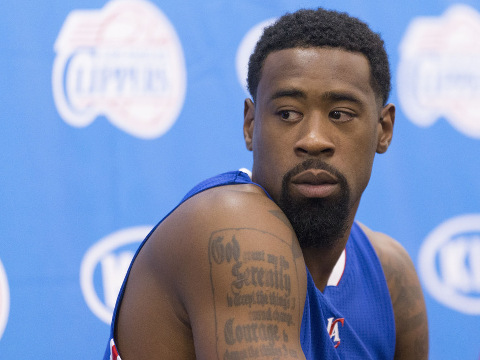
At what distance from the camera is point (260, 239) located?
70cm

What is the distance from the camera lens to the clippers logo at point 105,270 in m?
1.37

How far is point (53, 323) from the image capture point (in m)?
1.35

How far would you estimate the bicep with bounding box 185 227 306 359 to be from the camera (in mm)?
646

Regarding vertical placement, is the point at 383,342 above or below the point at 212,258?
below

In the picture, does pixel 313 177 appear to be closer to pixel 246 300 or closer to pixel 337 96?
pixel 337 96

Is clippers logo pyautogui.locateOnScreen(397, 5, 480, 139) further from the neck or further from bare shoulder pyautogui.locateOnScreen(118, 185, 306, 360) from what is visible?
bare shoulder pyautogui.locateOnScreen(118, 185, 306, 360)

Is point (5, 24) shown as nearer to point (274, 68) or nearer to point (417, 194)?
point (274, 68)

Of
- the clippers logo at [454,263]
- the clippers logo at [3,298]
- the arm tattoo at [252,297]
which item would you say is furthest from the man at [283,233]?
the clippers logo at [3,298]

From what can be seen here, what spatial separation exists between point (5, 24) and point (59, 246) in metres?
0.56

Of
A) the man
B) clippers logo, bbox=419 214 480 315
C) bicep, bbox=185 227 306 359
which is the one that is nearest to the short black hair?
the man

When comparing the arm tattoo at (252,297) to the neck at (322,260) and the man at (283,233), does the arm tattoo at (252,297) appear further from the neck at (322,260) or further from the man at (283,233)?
the neck at (322,260)

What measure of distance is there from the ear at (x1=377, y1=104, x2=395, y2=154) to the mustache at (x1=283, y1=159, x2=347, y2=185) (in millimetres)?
209

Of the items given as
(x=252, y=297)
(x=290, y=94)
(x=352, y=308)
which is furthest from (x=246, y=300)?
(x=352, y=308)

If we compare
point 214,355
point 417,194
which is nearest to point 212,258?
point 214,355
